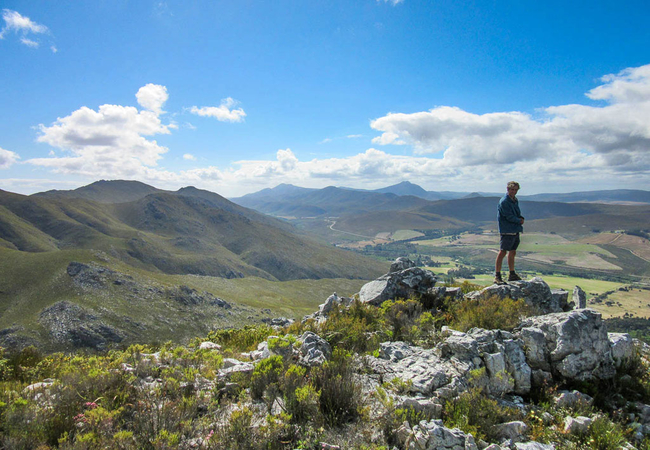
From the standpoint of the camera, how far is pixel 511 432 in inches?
208

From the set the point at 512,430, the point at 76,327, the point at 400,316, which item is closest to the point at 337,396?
the point at 512,430

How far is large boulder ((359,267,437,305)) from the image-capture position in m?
12.9

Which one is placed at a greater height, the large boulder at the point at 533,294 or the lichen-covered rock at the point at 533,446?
the large boulder at the point at 533,294

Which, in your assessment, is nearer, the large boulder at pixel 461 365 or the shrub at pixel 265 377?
the shrub at pixel 265 377

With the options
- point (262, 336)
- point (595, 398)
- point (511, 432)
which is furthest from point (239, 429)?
point (595, 398)

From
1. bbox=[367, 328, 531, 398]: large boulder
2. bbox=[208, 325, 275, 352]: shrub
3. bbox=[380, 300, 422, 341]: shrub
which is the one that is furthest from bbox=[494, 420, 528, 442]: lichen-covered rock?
bbox=[208, 325, 275, 352]: shrub

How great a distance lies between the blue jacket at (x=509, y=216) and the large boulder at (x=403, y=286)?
3.69 metres

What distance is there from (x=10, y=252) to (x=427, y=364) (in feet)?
431

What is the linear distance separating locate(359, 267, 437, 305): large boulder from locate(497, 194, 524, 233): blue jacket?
3687 millimetres

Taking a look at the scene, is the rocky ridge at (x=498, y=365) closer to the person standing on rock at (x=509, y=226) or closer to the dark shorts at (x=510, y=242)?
the person standing on rock at (x=509, y=226)

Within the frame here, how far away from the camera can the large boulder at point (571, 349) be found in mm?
7020

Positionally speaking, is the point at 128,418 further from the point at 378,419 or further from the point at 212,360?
the point at 378,419

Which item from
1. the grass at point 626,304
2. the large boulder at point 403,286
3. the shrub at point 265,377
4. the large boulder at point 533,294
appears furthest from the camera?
the grass at point 626,304

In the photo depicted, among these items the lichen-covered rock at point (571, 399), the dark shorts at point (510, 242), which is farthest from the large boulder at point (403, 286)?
the lichen-covered rock at point (571, 399)
